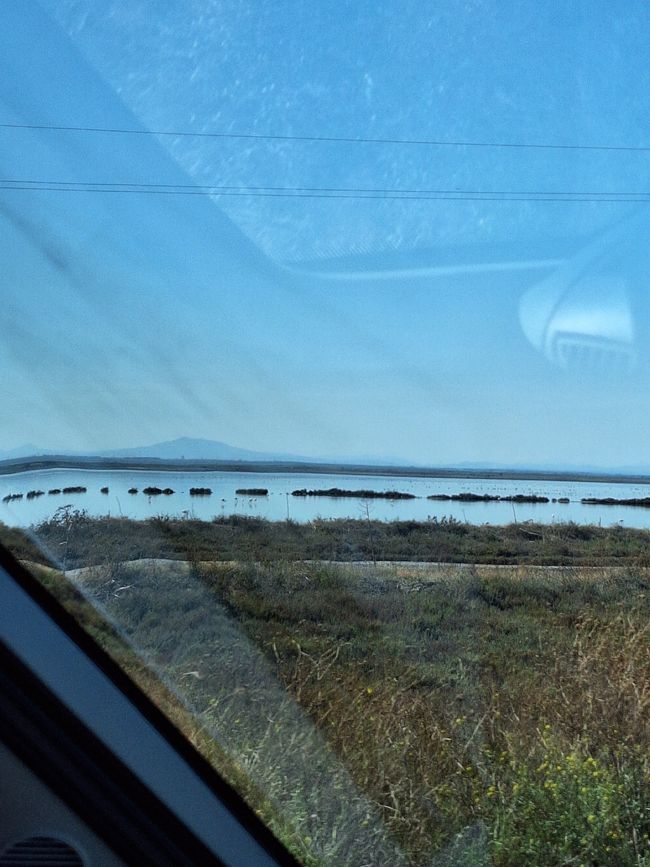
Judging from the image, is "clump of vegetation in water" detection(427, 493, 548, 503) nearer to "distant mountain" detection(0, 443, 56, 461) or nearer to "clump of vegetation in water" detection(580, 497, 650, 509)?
"clump of vegetation in water" detection(580, 497, 650, 509)

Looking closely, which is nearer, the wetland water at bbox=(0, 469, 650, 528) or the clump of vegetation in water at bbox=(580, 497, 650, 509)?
the wetland water at bbox=(0, 469, 650, 528)

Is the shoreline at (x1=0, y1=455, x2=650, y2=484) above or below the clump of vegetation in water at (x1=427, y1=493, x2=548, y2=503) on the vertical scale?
above

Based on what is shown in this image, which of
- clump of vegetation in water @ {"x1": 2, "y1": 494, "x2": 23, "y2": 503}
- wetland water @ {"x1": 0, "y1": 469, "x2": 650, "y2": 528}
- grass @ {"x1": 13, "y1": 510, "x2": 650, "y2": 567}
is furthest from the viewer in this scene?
grass @ {"x1": 13, "y1": 510, "x2": 650, "y2": 567}

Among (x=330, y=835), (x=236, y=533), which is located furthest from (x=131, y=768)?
(x=236, y=533)

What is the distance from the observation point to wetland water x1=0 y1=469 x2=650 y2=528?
292 centimetres

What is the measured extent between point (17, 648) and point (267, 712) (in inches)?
49.9

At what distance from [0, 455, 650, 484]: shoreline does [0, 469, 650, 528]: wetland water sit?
3 cm

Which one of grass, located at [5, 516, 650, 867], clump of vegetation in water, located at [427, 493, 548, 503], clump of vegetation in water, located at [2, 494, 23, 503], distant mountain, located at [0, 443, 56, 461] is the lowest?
grass, located at [5, 516, 650, 867]

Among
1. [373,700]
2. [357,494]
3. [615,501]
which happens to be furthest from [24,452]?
[615,501]

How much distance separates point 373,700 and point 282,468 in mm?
1395

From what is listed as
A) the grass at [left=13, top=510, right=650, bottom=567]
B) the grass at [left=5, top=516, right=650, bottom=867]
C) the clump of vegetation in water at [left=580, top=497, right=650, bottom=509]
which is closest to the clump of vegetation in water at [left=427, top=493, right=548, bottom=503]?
the grass at [left=13, top=510, right=650, bottom=567]

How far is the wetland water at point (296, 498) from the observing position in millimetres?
2916

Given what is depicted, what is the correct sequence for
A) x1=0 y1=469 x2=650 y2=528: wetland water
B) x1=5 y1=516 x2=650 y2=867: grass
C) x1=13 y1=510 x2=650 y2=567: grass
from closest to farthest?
x1=5 y1=516 x2=650 y2=867: grass
x1=0 y1=469 x2=650 y2=528: wetland water
x1=13 y1=510 x2=650 y2=567: grass

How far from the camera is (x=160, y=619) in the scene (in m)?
3.08
